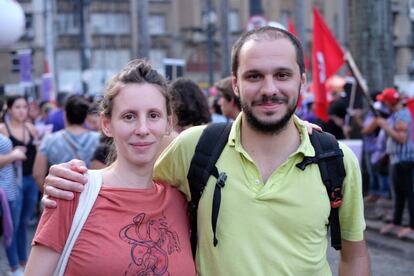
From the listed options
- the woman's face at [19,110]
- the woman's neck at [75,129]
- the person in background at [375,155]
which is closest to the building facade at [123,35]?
the person in background at [375,155]

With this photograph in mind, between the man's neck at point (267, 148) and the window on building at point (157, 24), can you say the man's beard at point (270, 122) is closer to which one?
the man's neck at point (267, 148)

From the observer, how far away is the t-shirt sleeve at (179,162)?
2.75m

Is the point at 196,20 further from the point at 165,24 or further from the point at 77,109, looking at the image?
the point at 77,109

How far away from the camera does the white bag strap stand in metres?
2.40

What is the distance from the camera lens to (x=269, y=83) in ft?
8.25

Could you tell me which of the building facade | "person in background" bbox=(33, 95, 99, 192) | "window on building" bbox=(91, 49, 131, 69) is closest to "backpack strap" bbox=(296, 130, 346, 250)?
"person in background" bbox=(33, 95, 99, 192)

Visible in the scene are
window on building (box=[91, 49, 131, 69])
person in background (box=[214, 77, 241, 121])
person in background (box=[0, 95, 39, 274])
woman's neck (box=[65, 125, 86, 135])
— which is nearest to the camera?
person in background (box=[214, 77, 241, 121])

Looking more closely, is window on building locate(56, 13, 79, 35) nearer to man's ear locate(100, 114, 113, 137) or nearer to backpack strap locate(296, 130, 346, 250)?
man's ear locate(100, 114, 113, 137)

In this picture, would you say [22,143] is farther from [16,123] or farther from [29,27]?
[29,27]

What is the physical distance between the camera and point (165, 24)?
150ft

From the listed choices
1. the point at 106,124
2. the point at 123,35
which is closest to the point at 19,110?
the point at 106,124

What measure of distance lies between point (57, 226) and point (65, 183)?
160 millimetres

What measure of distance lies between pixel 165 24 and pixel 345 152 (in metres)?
43.9

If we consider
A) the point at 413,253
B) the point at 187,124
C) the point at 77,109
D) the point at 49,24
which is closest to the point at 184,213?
the point at 187,124
